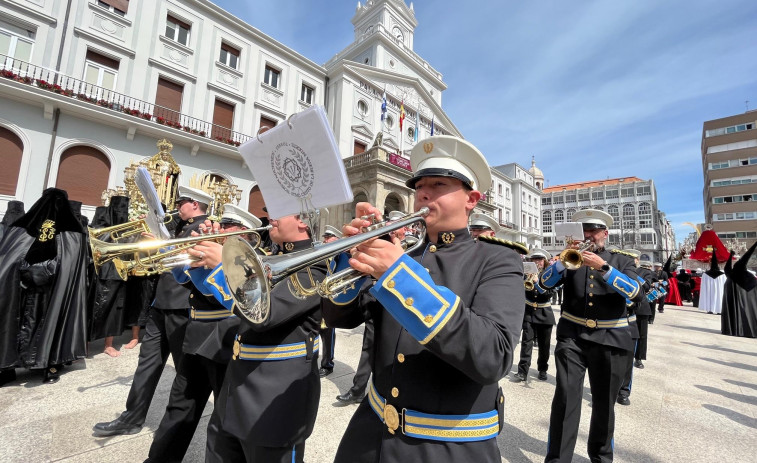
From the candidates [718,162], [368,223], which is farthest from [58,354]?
[718,162]

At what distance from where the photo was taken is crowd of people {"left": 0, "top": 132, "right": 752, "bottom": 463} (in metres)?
1.23

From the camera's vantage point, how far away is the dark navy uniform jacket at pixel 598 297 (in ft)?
10.8

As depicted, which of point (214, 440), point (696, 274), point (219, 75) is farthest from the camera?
point (696, 274)

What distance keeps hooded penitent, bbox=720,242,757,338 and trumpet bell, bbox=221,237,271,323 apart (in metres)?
11.3

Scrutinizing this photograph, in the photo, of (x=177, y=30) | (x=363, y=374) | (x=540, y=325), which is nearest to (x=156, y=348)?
(x=363, y=374)

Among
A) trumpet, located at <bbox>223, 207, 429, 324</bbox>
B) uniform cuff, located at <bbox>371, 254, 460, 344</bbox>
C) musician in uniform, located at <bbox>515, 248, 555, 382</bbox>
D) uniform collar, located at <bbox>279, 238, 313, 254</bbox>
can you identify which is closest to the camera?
uniform cuff, located at <bbox>371, 254, 460, 344</bbox>

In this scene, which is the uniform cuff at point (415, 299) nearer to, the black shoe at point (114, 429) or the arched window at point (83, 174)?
the black shoe at point (114, 429)

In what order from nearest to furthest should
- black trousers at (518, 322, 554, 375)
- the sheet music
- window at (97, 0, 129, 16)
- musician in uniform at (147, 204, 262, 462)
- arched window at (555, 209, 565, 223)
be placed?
musician in uniform at (147, 204, 262, 462), the sheet music, black trousers at (518, 322, 554, 375), window at (97, 0, 129, 16), arched window at (555, 209, 565, 223)

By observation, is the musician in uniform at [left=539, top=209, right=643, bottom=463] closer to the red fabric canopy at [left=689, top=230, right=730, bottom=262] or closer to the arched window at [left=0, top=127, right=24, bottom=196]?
the red fabric canopy at [left=689, top=230, right=730, bottom=262]

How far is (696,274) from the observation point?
2531 cm

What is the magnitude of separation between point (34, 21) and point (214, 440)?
1921cm

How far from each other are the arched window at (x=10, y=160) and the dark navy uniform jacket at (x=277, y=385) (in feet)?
52.9

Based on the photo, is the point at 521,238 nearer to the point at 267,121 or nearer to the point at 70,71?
the point at 267,121

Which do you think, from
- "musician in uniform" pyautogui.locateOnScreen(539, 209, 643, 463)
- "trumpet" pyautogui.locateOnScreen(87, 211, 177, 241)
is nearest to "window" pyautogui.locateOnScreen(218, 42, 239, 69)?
"trumpet" pyautogui.locateOnScreen(87, 211, 177, 241)
